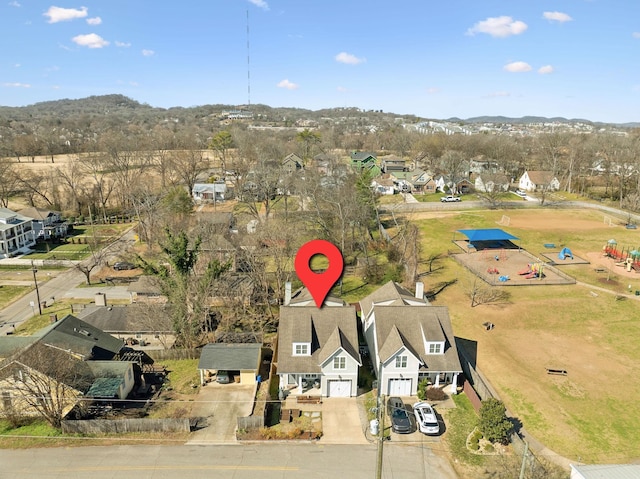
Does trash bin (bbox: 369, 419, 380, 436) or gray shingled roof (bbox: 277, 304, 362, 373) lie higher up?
gray shingled roof (bbox: 277, 304, 362, 373)

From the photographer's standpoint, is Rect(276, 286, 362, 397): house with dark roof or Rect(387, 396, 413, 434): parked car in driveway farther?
Rect(276, 286, 362, 397): house with dark roof

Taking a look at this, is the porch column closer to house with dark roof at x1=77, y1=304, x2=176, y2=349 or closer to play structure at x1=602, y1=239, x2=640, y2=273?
house with dark roof at x1=77, y1=304, x2=176, y2=349

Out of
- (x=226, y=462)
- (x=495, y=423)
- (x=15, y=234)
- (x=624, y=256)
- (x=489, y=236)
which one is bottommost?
(x=226, y=462)

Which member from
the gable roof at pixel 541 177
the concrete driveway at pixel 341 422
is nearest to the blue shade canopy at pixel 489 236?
the concrete driveway at pixel 341 422

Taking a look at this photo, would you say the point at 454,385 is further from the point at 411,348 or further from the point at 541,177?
the point at 541,177

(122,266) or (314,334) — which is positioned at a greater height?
(314,334)

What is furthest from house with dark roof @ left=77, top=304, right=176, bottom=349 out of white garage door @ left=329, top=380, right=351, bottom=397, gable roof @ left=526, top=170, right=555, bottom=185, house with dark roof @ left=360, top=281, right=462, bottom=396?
gable roof @ left=526, top=170, right=555, bottom=185

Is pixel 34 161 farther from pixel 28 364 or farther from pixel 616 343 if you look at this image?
pixel 616 343

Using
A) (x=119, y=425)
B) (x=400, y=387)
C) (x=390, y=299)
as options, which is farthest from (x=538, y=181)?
(x=119, y=425)
